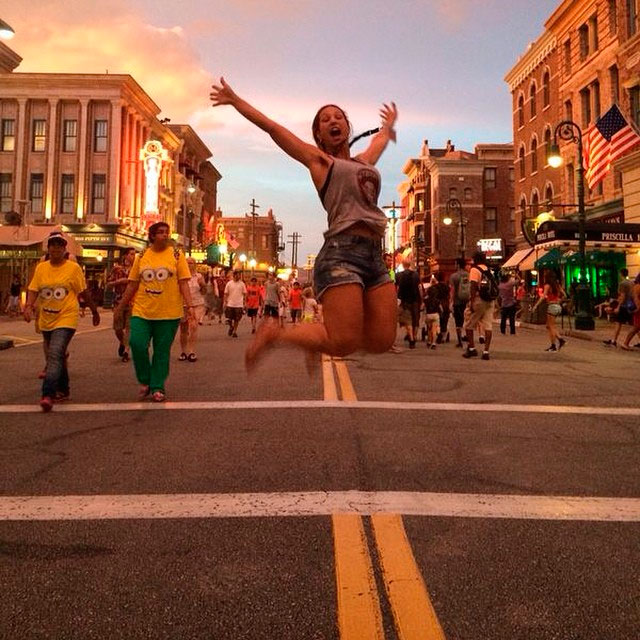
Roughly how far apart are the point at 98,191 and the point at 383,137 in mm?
41441

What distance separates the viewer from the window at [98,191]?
137ft

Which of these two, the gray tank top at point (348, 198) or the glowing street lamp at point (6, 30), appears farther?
the glowing street lamp at point (6, 30)

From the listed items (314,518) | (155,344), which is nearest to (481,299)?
(155,344)

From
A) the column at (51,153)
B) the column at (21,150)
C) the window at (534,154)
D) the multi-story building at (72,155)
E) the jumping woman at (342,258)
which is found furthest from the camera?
the column at (51,153)

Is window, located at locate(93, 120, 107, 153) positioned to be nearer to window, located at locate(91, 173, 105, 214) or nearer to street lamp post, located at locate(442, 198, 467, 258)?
window, located at locate(91, 173, 105, 214)

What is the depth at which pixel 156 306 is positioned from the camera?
6.23 m

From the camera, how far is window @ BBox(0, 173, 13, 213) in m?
41.0

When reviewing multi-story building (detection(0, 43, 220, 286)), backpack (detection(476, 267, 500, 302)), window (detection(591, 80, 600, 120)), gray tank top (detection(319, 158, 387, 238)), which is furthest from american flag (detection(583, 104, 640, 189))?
multi-story building (detection(0, 43, 220, 286))

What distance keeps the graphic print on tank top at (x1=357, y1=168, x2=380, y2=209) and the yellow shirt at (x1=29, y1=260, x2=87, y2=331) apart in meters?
3.85

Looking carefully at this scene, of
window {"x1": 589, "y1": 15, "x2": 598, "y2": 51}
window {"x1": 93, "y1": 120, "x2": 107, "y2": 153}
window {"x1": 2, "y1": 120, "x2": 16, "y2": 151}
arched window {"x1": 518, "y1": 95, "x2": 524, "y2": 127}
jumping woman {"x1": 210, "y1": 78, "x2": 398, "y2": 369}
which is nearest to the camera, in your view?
jumping woman {"x1": 210, "y1": 78, "x2": 398, "y2": 369}

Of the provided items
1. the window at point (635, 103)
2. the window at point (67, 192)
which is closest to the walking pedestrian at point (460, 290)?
the window at point (635, 103)

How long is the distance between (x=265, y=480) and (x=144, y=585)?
1.35m

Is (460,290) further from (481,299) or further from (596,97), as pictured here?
(596,97)

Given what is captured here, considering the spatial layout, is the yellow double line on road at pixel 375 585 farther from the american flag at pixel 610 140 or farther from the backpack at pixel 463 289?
the american flag at pixel 610 140
